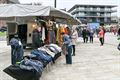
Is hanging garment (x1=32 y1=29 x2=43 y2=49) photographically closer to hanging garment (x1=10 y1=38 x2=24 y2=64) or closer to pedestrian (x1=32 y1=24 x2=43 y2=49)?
pedestrian (x1=32 y1=24 x2=43 y2=49)

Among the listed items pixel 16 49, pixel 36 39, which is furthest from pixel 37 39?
pixel 16 49

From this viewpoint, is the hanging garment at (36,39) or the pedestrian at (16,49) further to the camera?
the hanging garment at (36,39)

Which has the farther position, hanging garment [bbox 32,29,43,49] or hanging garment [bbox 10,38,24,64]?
hanging garment [bbox 32,29,43,49]

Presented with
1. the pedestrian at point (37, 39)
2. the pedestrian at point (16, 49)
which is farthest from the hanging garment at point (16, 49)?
the pedestrian at point (37, 39)

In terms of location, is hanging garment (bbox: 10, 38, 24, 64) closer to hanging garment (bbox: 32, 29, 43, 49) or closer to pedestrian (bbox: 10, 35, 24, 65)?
pedestrian (bbox: 10, 35, 24, 65)

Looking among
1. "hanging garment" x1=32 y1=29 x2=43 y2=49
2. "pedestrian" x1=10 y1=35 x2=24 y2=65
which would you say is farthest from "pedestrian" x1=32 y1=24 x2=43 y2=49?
"pedestrian" x1=10 y1=35 x2=24 y2=65

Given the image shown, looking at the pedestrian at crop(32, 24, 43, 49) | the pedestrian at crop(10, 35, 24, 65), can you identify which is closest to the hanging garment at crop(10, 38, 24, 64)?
the pedestrian at crop(10, 35, 24, 65)

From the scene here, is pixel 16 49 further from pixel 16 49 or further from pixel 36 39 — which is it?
pixel 36 39

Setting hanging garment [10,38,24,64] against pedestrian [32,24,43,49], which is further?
pedestrian [32,24,43,49]

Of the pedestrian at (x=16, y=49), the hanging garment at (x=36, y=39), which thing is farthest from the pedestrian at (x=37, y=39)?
the pedestrian at (x=16, y=49)

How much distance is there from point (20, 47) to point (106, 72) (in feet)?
11.0

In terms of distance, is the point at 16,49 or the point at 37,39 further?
the point at 37,39

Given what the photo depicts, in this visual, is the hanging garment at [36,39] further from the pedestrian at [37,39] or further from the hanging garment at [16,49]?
the hanging garment at [16,49]

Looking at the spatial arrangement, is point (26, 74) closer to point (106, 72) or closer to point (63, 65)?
point (106, 72)
